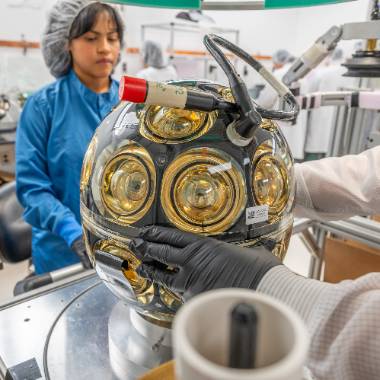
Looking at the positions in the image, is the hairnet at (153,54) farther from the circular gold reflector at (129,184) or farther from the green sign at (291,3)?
the circular gold reflector at (129,184)

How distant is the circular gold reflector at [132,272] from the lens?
1.56 feet

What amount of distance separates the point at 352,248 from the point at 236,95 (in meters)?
A: 0.55

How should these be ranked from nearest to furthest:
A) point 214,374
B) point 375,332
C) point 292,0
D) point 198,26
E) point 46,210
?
point 214,374 → point 375,332 → point 292,0 → point 46,210 → point 198,26

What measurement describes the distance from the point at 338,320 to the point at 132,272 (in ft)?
0.82

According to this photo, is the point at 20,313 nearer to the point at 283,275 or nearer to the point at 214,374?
the point at 283,275

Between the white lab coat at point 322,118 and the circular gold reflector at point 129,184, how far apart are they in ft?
11.4

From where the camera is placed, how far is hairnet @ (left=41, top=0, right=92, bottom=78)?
1072 mm

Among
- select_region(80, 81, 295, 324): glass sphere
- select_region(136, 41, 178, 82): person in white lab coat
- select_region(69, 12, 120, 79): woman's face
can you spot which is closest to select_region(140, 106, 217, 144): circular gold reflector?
select_region(80, 81, 295, 324): glass sphere

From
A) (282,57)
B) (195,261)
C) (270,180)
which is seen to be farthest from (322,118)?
(195,261)

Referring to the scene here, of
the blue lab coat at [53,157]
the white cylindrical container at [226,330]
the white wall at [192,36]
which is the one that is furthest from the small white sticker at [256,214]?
the white wall at [192,36]

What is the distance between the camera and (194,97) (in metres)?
0.39

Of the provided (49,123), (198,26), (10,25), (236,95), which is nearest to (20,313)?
(236,95)

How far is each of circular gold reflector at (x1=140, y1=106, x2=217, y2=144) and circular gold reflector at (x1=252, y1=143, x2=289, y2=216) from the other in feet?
0.25

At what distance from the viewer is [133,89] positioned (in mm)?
361
